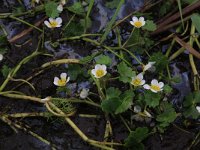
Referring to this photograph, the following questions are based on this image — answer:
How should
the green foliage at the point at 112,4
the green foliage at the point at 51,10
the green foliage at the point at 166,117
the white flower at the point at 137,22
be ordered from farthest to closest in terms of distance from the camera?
the green foliage at the point at 112,4
the green foliage at the point at 51,10
the white flower at the point at 137,22
the green foliage at the point at 166,117

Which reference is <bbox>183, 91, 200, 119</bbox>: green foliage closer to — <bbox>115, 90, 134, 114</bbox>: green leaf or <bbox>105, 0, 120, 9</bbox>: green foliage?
<bbox>115, 90, 134, 114</bbox>: green leaf

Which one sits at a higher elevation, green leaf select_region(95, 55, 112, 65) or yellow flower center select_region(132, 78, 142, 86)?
green leaf select_region(95, 55, 112, 65)

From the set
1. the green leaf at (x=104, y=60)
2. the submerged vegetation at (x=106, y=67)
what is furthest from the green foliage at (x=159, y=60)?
the green leaf at (x=104, y=60)

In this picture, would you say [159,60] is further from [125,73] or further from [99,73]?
[99,73]

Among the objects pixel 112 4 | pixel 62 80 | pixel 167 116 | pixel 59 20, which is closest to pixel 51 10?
pixel 59 20

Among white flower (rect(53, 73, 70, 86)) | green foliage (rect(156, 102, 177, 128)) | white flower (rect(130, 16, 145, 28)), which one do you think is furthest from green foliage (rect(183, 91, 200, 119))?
white flower (rect(53, 73, 70, 86))

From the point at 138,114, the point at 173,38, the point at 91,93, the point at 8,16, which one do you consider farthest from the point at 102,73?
the point at 8,16

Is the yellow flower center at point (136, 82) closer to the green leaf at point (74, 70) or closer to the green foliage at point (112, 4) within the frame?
the green leaf at point (74, 70)
